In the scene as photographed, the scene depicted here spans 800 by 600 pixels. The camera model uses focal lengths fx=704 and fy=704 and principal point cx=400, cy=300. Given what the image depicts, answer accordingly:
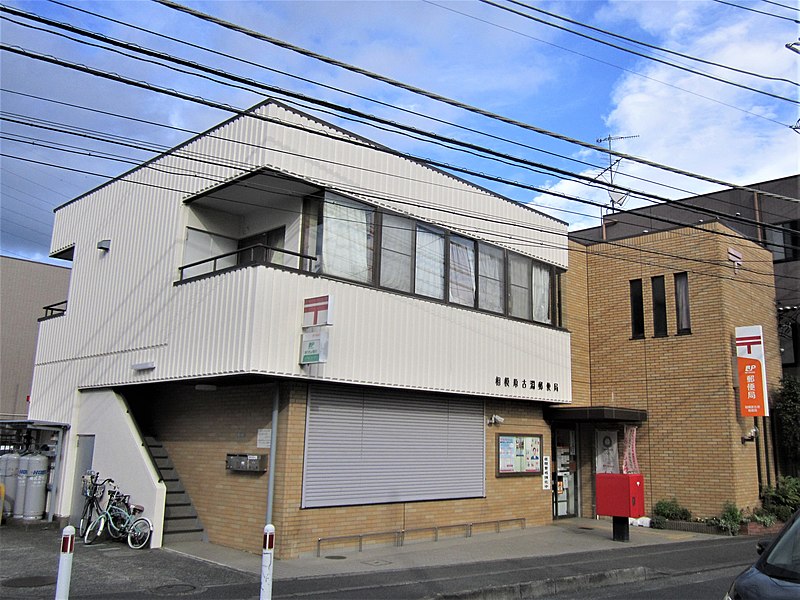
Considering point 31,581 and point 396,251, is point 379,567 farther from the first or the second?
point 396,251

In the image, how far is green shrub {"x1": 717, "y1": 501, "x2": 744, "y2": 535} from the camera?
16203 millimetres

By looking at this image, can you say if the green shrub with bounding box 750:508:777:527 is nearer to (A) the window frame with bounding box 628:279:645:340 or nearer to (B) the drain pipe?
(A) the window frame with bounding box 628:279:645:340

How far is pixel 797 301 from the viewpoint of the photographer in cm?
2277

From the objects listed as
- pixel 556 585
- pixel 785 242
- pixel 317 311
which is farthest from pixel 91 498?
pixel 785 242

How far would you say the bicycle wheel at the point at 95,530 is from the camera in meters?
13.1

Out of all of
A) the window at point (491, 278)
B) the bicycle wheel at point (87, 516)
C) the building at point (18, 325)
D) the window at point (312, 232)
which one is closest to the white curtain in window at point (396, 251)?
the window at point (312, 232)

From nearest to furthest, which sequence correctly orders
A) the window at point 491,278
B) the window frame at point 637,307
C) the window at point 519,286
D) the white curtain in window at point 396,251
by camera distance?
1. the white curtain in window at point 396,251
2. the window at point 491,278
3. the window at point 519,286
4. the window frame at point 637,307

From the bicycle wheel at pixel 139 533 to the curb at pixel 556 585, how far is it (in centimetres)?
631

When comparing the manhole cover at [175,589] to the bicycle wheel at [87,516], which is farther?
the bicycle wheel at [87,516]

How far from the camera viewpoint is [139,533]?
1268cm

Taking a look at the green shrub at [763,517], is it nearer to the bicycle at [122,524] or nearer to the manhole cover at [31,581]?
the bicycle at [122,524]

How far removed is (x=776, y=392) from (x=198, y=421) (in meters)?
15.7

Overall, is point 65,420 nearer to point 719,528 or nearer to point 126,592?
point 126,592

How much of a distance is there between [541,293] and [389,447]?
22.2 feet
